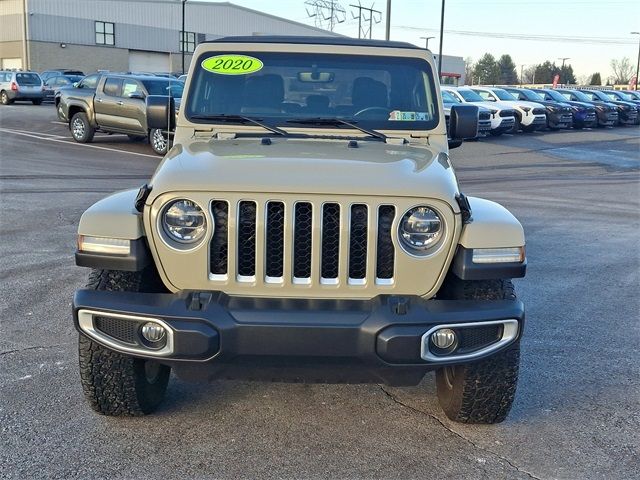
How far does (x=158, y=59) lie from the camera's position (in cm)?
6184

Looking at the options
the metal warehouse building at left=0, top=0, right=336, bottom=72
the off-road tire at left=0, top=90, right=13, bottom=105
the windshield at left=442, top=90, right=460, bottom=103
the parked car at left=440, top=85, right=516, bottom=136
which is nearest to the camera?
the windshield at left=442, top=90, right=460, bottom=103

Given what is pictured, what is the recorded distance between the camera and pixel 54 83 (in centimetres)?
3353

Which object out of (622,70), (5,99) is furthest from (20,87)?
(622,70)

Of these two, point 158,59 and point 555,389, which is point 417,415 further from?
point 158,59

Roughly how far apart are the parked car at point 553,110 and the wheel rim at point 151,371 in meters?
25.0

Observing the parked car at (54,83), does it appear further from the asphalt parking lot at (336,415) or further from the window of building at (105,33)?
the asphalt parking lot at (336,415)

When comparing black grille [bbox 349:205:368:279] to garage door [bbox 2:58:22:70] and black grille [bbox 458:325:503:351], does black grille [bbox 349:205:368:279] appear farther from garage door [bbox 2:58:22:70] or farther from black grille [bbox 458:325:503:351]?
garage door [bbox 2:58:22:70]

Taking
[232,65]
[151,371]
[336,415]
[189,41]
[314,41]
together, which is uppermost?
[189,41]

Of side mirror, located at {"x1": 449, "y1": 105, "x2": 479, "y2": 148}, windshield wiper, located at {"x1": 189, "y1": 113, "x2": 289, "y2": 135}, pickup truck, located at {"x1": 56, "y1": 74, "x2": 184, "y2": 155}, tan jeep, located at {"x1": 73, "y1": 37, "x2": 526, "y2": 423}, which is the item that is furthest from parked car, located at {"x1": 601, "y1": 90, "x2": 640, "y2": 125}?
tan jeep, located at {"x1": 73, "y1": 37, "x2": 526, "y2": 423}

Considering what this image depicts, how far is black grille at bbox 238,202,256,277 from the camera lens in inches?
126

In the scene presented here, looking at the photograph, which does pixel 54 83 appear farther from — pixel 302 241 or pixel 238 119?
pixel 302 241

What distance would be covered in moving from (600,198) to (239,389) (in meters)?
10.2

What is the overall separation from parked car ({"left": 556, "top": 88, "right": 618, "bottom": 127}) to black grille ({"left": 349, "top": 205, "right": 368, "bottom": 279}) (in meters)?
28.5

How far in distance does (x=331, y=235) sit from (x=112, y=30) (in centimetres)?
5981
